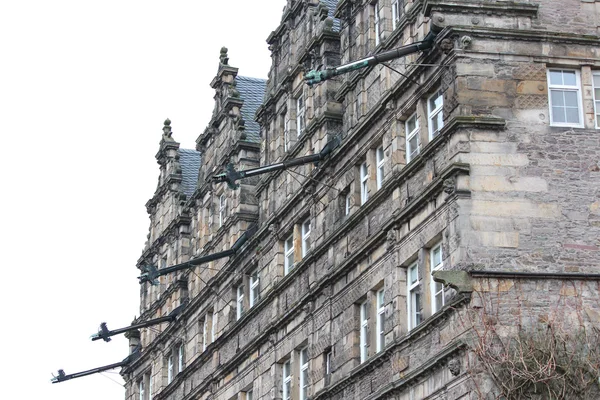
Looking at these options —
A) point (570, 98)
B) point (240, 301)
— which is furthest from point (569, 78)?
Answer: point (240, 301)

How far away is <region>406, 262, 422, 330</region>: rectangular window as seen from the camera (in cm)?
2836

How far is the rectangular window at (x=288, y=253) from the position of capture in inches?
1431

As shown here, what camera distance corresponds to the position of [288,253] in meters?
36.7

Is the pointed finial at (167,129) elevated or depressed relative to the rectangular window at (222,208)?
elevated

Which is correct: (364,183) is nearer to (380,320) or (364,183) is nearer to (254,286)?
(380,320)

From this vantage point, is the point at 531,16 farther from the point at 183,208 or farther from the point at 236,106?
the point at 183,208

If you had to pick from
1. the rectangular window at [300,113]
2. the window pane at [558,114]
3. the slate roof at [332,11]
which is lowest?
the window pane at [558,114]

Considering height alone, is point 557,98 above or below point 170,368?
below

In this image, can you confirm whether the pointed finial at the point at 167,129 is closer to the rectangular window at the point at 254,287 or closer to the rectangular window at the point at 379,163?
the rectangular window at the point at 254,287

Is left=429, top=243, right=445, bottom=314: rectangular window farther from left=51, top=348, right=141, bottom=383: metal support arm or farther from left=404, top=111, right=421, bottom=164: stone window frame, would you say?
left=51, top=348, right=141, bottom=383: metal support arm

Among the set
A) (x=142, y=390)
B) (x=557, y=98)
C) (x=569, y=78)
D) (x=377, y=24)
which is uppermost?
(x=377, y=24)

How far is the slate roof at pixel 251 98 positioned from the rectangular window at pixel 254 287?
184 inches

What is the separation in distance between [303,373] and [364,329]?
3.99 meters

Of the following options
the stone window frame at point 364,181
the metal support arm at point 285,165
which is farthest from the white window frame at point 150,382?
the stone window frame at point 364,181
